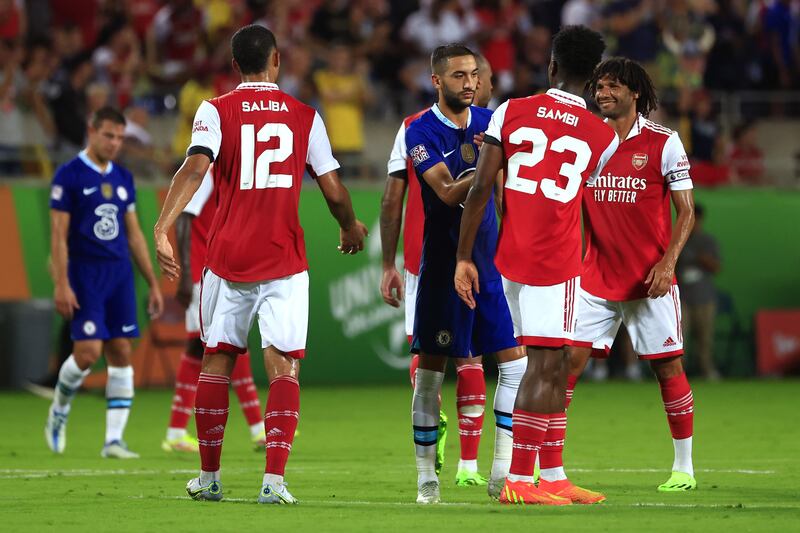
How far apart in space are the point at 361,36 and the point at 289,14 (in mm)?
1131

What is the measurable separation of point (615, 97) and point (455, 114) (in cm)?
135

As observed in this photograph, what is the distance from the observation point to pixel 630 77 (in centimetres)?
924

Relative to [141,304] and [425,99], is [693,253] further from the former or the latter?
[141,304]

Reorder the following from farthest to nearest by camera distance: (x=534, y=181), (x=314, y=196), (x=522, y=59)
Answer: (x=522, y=59), (x=314, y=196), (x=534, y=181)

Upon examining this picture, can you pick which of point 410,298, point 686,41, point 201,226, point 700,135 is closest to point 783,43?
point 686,41

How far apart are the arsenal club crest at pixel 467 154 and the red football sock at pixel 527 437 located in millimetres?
1529

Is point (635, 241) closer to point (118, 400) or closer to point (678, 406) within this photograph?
point (678, 406)

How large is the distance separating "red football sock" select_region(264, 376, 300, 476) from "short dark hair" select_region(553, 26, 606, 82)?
2.27 m

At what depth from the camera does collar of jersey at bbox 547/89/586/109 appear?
311 inches

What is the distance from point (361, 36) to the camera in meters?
21.8

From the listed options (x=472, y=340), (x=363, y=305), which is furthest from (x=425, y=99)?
(x=472, y=340)

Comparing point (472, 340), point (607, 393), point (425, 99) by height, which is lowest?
point (607, 393)

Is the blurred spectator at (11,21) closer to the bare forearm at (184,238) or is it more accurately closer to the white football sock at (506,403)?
the bare forearm at (184,238)

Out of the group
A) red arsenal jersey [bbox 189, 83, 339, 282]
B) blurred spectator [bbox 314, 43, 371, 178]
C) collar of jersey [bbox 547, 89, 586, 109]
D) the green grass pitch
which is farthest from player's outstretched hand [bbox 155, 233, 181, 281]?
blurred spectator [bbox 314, 43, 371, 178]
